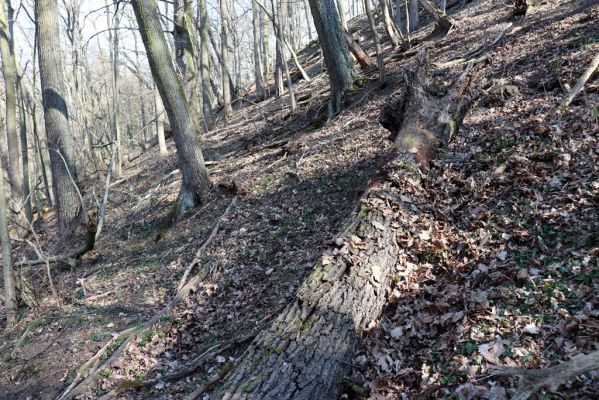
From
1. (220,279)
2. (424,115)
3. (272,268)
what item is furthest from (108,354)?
(424,115)

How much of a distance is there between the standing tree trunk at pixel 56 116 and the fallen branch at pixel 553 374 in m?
10.1

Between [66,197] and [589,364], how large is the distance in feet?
35.4

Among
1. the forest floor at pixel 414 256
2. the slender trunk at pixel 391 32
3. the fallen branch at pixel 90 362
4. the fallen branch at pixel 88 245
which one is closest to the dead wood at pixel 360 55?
the forest floor at pixel 414 256

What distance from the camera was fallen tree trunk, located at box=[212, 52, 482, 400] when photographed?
3369 millimetres

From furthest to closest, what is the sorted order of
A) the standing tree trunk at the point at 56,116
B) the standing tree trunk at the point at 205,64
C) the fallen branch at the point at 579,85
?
1. the standing tree trunk at the point at 205,64
2. the standing tree trunk at the point at 56,116
3. the fallen branch at the point at 579,85

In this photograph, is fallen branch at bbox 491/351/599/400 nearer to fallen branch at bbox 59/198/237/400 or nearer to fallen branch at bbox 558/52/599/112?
fallen branch at bbox 59/198/237/400

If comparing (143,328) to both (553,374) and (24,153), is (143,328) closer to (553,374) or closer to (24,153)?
→ (553,374)

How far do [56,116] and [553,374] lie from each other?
1123 cm

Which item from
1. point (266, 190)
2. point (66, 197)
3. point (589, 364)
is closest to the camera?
point (589, 364)

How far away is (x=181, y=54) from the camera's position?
53.4 feet

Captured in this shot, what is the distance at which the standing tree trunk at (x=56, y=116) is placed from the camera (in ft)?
33.7

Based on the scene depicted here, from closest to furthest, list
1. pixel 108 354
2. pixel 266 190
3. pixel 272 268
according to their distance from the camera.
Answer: pixel 108 354, pixel 272 268, pixel 266 190

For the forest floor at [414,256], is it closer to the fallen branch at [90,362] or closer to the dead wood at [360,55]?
the fallen branch at [90,362]

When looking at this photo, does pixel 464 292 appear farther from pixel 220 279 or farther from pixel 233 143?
pixel 233 143
